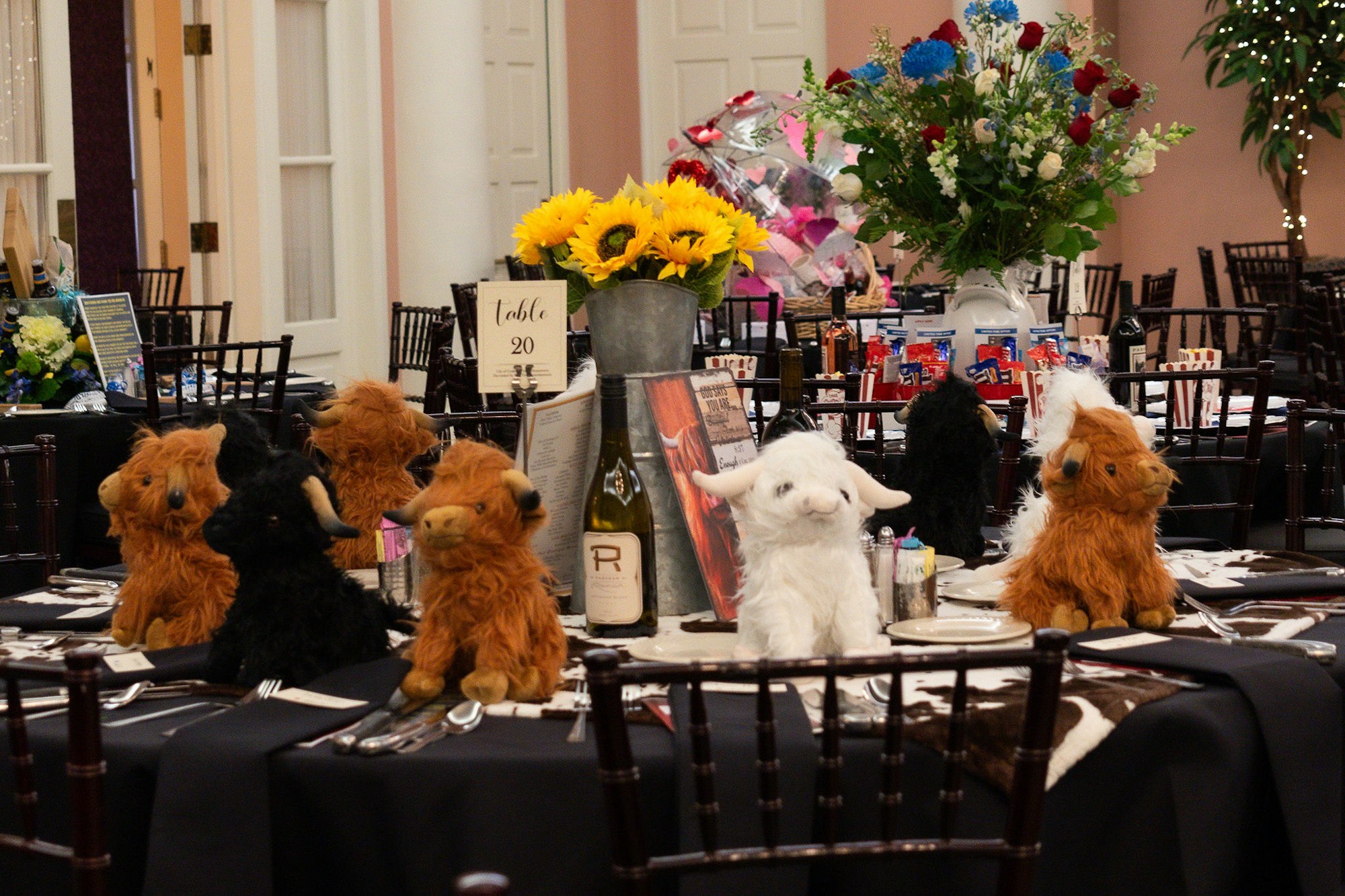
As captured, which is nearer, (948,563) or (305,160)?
(948,563)

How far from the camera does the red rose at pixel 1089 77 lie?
112 inches

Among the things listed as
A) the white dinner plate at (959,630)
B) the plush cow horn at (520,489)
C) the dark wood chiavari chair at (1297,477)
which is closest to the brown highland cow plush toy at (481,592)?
the plush cow horn at (520,489)

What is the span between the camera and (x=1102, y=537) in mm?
1543

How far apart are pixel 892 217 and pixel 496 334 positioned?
4.56ft

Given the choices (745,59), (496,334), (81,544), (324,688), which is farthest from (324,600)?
(745,59)

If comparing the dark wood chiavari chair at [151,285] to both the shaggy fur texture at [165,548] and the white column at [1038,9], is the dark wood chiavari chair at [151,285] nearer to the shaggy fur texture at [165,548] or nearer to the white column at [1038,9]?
the white column at [1038,9]

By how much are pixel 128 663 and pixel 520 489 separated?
1.42ft

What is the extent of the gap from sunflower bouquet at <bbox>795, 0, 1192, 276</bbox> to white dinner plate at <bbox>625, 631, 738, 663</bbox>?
5.10 feet

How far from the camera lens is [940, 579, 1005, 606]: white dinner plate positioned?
173 cm

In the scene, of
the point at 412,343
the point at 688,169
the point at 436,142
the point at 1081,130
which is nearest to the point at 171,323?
the point at 412,343

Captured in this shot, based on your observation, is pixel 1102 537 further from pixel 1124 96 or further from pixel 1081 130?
pixel 1124 96

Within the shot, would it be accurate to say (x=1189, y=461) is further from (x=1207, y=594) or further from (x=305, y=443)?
(x=305, y=443)

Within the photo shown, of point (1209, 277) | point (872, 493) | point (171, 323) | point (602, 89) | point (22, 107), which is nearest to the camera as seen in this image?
point (872, 493)

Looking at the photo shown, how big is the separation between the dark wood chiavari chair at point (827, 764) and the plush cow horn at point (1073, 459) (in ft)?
1.46
